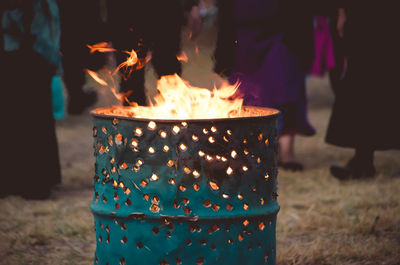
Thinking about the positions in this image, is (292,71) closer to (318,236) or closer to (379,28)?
(379,28)

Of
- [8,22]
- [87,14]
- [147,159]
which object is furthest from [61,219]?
[87,14]

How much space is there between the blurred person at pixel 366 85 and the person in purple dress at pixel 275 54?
0.35 meters

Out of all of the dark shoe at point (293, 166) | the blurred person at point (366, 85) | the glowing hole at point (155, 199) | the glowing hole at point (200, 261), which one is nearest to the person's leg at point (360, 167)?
the blurred person at point (366, 85)

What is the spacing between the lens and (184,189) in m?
2.19

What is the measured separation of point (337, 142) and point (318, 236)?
1745 mm

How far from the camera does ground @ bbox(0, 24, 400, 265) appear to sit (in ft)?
10.3

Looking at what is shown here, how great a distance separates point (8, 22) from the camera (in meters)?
4.11

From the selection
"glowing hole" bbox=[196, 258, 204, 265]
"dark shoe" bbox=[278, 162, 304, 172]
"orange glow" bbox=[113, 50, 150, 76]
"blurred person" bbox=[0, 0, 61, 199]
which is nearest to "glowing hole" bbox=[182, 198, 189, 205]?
"glowing hole" bbox=[196, 258, 204, 265]

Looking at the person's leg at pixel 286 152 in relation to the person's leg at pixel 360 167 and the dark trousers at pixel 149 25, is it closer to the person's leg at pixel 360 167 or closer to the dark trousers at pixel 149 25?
the person's leg at pixel 360 167

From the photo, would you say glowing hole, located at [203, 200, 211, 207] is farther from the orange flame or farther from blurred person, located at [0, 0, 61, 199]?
blurred person, located at [0, 0, 61, 199]

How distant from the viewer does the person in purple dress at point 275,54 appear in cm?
493

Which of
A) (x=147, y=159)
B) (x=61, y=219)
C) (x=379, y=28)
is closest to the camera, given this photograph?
(x=147, y=159)

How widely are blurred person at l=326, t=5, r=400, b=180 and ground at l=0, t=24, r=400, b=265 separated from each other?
313mm

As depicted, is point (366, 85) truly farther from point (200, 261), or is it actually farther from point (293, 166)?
point (200, 261)
